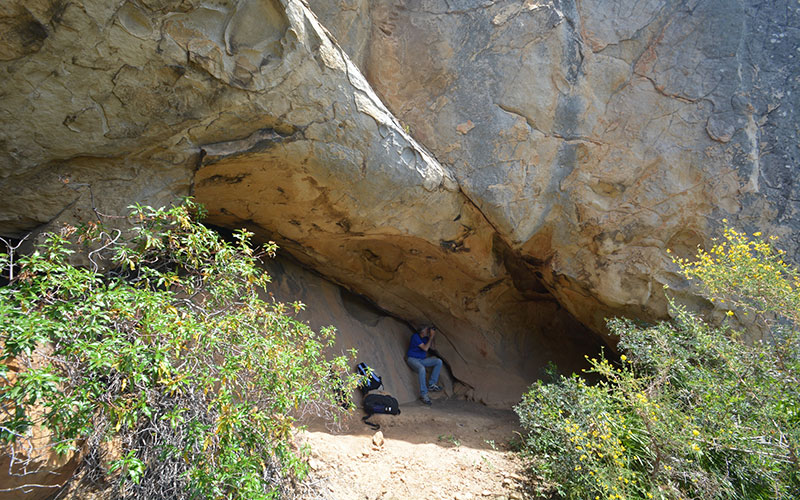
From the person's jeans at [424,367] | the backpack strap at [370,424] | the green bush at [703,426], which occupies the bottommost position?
the backpack strap at [370,424]

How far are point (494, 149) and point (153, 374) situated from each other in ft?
10.7

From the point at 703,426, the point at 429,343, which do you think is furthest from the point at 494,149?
the point at 703,426

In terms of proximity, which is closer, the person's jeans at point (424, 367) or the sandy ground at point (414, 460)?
the sandy ground at point (414, 460)

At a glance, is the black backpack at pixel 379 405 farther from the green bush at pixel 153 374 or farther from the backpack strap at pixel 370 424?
the green bush at pixel 153 374

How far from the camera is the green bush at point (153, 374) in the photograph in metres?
1.71

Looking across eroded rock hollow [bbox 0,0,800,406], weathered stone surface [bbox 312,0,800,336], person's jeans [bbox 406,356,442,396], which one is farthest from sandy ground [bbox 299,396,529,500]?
weathered stone surface [bbox 312,0,800,336]

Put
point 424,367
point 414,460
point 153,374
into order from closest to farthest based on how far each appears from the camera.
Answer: point 153,374 → point 414,460 → point 424,367

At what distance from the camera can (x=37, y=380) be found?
1.56 m

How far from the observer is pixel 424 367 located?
16.7ft

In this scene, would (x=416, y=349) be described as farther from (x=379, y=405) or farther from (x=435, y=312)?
(x=379, y=405)

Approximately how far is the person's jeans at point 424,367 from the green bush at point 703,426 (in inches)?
77.3

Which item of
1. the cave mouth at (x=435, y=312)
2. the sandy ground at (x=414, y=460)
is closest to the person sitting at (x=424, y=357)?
the cave mouth at (x=435, y=312)

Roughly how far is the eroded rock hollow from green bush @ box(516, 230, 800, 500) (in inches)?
58.1

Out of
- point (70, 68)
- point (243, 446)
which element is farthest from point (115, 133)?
point (243, 446)
